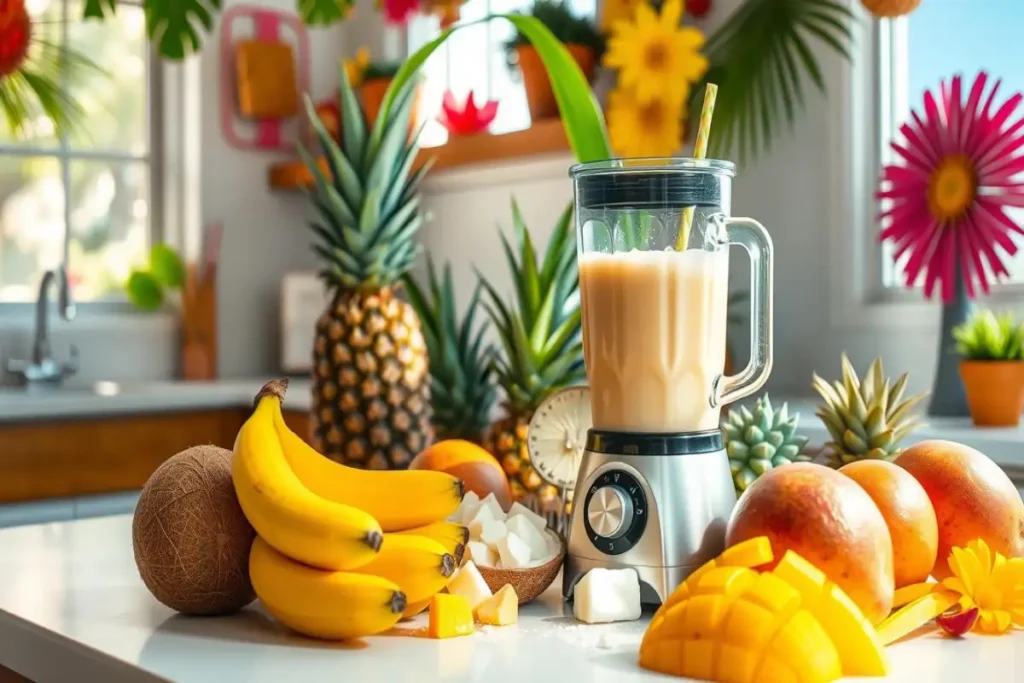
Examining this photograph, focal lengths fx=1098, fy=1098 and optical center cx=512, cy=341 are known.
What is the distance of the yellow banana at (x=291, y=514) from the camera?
0.70 m

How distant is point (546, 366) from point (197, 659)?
0.79 meters

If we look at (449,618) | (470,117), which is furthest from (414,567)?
(470,117)

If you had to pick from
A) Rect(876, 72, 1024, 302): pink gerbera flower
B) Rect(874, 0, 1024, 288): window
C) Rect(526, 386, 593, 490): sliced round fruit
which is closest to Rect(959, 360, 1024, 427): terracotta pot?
Rect(876, 72, 1024, 302): pink gerbera flower

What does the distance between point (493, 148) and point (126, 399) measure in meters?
1.11

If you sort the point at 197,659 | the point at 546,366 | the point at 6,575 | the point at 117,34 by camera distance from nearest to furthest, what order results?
the point at 197,659, the point at 6,575, the point at 546,366, the point at 117,34

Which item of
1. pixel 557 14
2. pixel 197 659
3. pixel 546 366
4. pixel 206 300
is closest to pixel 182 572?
pixel 197 659

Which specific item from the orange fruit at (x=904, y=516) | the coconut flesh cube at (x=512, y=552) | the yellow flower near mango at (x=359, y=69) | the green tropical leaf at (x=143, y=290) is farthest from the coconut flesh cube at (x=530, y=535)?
the green tropical leaf at (x=143, y=290)

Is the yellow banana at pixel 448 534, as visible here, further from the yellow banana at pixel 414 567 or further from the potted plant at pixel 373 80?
the potted plant at pixel 373 80

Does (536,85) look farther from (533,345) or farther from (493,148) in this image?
(533,345)

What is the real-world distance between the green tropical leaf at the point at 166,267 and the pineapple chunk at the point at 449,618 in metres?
2.77

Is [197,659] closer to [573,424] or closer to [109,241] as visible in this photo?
[573,424]

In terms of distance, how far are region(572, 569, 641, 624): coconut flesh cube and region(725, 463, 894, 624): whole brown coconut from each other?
0.10 metres

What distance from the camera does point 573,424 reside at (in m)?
0.97

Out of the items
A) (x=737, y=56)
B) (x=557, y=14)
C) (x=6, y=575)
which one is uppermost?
(x=557, y=14)
